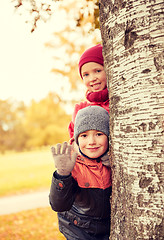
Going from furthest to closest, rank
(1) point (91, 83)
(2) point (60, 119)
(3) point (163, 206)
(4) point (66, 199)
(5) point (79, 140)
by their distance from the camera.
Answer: (2) point (60, 119)
(1) point (91, 83)
(5) point (79, 140)
(4) point (66, 199)
(3) point (163, 206)

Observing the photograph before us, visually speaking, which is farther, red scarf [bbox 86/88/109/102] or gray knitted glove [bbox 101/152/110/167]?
red scarf [bbox 86/88/109/102]

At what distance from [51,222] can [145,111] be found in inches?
267

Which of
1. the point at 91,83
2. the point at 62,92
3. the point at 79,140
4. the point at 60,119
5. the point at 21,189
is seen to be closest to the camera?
the point at 79,140

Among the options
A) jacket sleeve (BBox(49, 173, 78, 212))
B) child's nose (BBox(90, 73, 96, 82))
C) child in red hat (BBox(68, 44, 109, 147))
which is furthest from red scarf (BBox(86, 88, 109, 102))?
jacket sleeve (BBox(49, 173, 78, 212))

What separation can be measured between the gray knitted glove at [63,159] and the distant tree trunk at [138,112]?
35 centimetres

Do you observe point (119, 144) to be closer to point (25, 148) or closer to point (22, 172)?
point (22, 172)

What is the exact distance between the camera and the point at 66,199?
1.79m

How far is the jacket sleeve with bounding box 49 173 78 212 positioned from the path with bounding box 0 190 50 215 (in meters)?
6.74

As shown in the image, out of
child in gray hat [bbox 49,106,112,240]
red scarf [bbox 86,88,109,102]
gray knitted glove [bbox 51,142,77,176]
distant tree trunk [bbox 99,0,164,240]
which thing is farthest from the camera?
red scarf [bbox 86,88,109,102]

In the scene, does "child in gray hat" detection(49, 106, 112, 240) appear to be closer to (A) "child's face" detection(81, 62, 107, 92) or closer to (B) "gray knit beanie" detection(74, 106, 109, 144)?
(B) "gray knit beanie" detection(74, 106, 109, 144)

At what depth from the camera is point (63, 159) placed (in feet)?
5.66

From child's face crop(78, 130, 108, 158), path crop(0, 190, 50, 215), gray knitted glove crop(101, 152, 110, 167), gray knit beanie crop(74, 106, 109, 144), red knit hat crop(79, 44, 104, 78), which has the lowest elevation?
path crop(0, 190, 50, 215)

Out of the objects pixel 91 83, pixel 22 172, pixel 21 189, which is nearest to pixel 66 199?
pixel 91 83

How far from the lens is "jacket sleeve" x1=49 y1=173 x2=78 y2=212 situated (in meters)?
1.74
